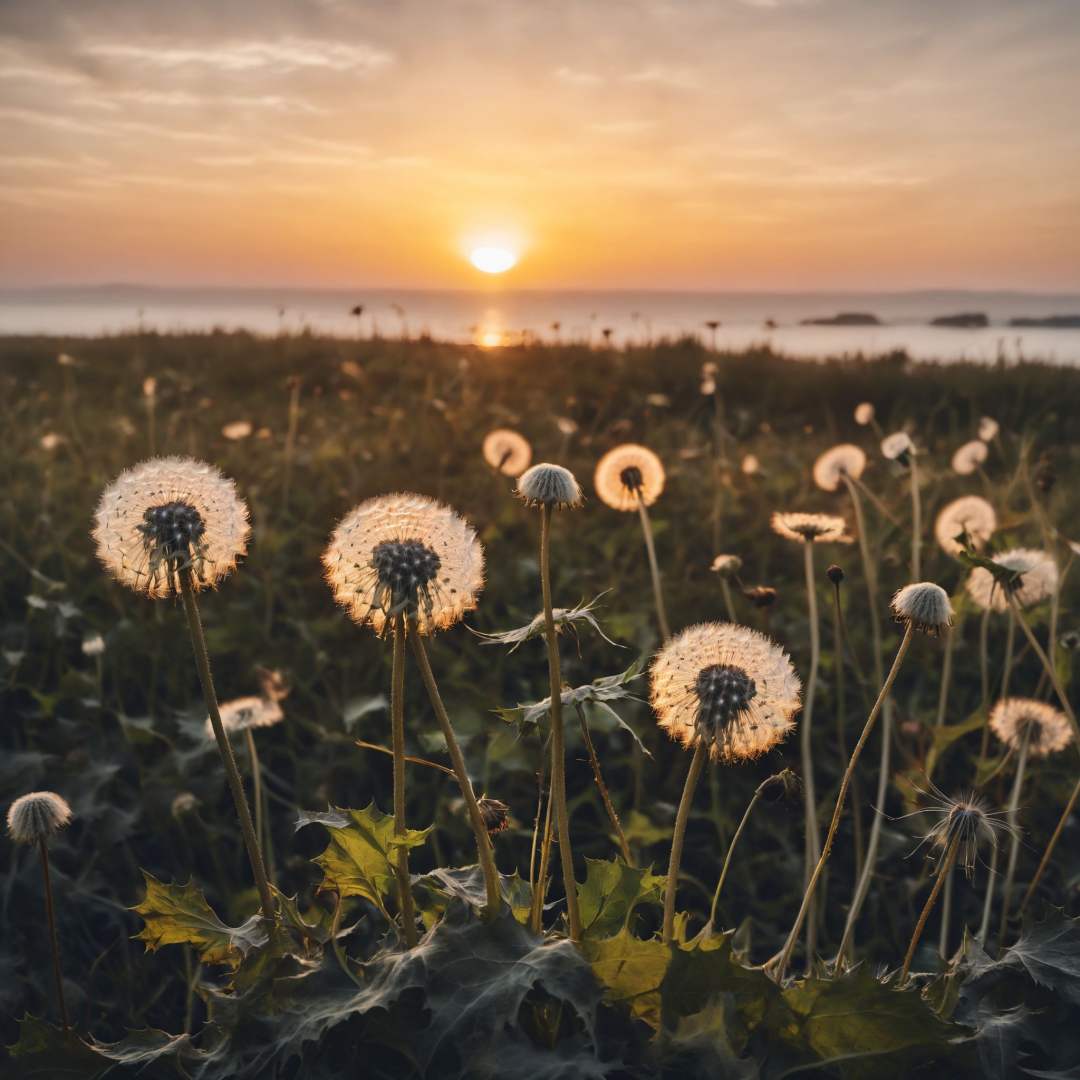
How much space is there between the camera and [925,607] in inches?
66.6

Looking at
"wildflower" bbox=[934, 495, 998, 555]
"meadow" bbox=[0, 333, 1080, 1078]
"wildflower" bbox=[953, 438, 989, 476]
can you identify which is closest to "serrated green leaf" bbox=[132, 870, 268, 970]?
"meadow" bbox=[0, 333, 1080, 1078]

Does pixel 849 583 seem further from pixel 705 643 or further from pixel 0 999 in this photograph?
pixel 0 999

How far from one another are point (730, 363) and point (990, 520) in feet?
26.6

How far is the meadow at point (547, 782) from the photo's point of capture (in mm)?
1553

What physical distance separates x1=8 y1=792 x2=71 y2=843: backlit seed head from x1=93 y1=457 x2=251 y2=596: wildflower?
536 mm

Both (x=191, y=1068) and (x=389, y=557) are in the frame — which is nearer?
(x=389, y=557)

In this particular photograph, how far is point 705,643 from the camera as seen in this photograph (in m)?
1.80

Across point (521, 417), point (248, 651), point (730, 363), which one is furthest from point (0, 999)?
point (730, 363)

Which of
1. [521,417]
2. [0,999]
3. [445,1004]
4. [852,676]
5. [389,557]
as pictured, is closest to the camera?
[445,1004]

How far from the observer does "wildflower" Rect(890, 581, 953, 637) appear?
1.68m

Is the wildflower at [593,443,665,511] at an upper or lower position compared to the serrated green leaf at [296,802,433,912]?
upper

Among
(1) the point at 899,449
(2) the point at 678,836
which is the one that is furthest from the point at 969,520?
(2) the point at 678,836

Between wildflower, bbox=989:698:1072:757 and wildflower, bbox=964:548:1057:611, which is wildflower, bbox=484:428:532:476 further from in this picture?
wildflower, bbox=989:698:1072:757

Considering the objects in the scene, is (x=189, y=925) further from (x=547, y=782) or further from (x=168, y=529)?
(x=547, y=782)
